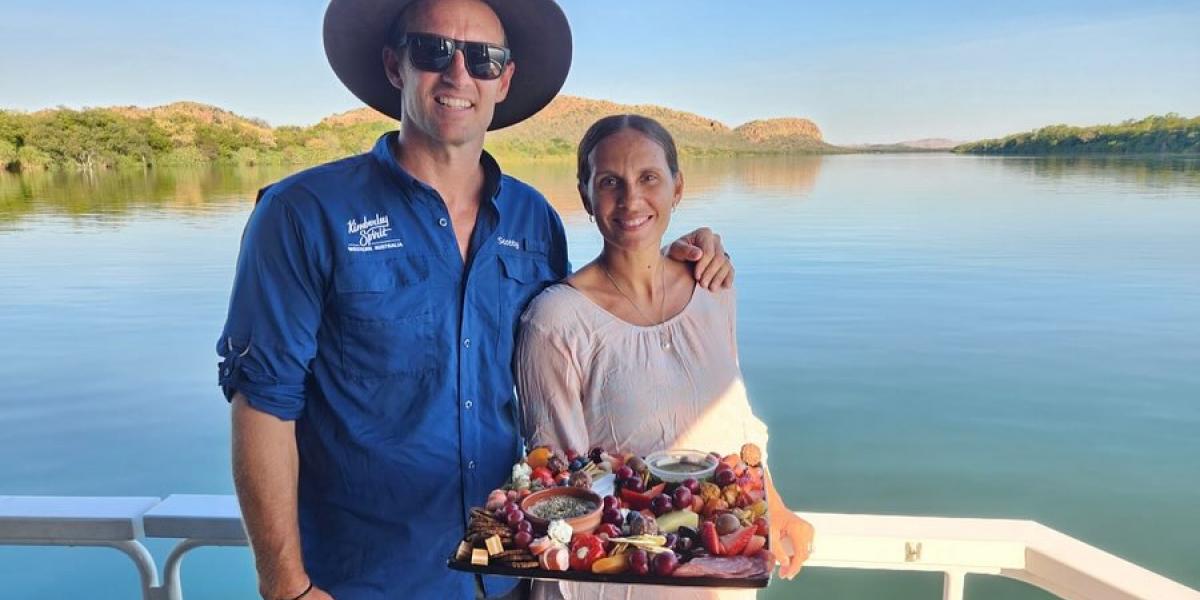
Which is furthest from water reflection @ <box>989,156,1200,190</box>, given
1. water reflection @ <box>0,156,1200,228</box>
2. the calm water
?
the calm water

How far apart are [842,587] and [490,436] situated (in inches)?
207

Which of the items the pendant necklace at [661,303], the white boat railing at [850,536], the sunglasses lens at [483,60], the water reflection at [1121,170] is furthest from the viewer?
the water reflection at [1121,170]

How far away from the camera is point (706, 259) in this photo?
2.14 meters

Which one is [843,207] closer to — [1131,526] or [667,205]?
[1131,526]

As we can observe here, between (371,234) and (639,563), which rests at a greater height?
(371,234)

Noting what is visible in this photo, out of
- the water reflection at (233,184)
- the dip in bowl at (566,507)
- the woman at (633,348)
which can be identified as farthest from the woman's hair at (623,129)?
the water reflection at (233,184)

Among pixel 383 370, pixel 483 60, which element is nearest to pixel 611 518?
pixel 383 370

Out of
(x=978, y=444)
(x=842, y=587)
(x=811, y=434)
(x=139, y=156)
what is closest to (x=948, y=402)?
(x=978, y=444)

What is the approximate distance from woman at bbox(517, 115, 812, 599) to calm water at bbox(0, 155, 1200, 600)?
451cm

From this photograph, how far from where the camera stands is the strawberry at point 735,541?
144 centimetres

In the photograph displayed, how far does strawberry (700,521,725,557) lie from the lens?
144 centimetres

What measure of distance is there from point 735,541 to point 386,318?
0.83 meters

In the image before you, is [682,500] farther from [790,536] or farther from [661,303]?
[661,303]

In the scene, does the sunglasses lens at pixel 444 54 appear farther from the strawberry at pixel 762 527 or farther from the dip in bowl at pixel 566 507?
the strawberry at pixel 762 527
